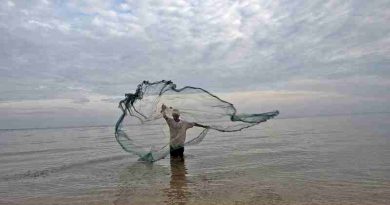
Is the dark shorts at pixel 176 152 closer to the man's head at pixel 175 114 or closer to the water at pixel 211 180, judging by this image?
the water at pixel 211 180


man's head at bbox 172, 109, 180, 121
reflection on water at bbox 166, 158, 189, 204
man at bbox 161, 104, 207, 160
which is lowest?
reflection on water at bbox 166, 158, 189, 204

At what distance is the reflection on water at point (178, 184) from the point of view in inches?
385

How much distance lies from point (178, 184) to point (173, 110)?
3.97m

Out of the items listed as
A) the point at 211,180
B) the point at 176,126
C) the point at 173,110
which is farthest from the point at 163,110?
the point at 211,180

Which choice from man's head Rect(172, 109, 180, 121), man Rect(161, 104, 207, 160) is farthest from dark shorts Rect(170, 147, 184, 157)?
man's head Rect(172, 109, 180, 121)

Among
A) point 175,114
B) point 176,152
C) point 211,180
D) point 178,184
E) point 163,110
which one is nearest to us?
point 178,184

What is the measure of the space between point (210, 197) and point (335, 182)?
398 cm

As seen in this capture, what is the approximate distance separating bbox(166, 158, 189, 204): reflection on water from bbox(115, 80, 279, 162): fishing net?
0.76 metres

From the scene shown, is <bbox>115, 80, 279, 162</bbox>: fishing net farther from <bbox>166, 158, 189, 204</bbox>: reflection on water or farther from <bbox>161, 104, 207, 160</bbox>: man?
<bbox>166, 158, 189, 204</bbox>: reflection on water

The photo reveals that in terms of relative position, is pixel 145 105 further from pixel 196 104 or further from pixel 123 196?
pixel 123 196

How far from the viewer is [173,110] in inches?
593

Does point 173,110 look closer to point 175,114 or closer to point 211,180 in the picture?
point 175,114

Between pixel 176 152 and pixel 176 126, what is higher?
pixel 176 126

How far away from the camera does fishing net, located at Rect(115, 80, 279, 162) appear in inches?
568
